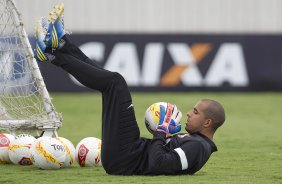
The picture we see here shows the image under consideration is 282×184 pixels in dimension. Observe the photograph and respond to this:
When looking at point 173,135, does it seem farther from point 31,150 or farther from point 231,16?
point 231,16

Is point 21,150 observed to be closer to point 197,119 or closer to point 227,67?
point 197,119

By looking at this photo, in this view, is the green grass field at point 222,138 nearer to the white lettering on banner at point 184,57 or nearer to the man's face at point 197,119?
the man's face at point 197,119

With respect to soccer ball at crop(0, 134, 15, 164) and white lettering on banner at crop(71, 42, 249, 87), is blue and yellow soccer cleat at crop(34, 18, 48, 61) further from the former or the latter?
white lettering on banner at crop(71, 42, 249, 87)

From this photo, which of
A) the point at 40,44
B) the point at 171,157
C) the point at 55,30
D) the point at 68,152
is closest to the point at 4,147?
the point at 68,152

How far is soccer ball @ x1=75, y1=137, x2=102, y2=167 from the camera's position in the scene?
923 cm

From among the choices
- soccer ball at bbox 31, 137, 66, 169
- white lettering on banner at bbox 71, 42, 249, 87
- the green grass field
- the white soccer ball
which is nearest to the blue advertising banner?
white lettering on banner at bbox 71, 42, 249, 87

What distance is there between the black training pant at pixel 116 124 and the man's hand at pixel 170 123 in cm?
22

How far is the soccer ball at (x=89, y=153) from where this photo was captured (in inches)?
363

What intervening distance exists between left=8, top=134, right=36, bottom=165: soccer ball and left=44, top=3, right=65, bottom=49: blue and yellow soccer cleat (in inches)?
52.7

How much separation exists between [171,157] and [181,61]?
41.2ft

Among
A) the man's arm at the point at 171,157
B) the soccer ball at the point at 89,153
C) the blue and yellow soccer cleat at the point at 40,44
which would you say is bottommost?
the soccer ball at the point at 89,153

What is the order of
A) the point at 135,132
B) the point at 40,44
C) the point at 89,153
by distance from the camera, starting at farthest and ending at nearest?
the point at 89,153
the point at 40,44
the point at 135,132

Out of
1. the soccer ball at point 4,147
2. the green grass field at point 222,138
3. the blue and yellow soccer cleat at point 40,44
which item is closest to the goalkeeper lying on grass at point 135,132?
the green grass field at point 222,138

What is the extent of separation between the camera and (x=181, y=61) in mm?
20578
